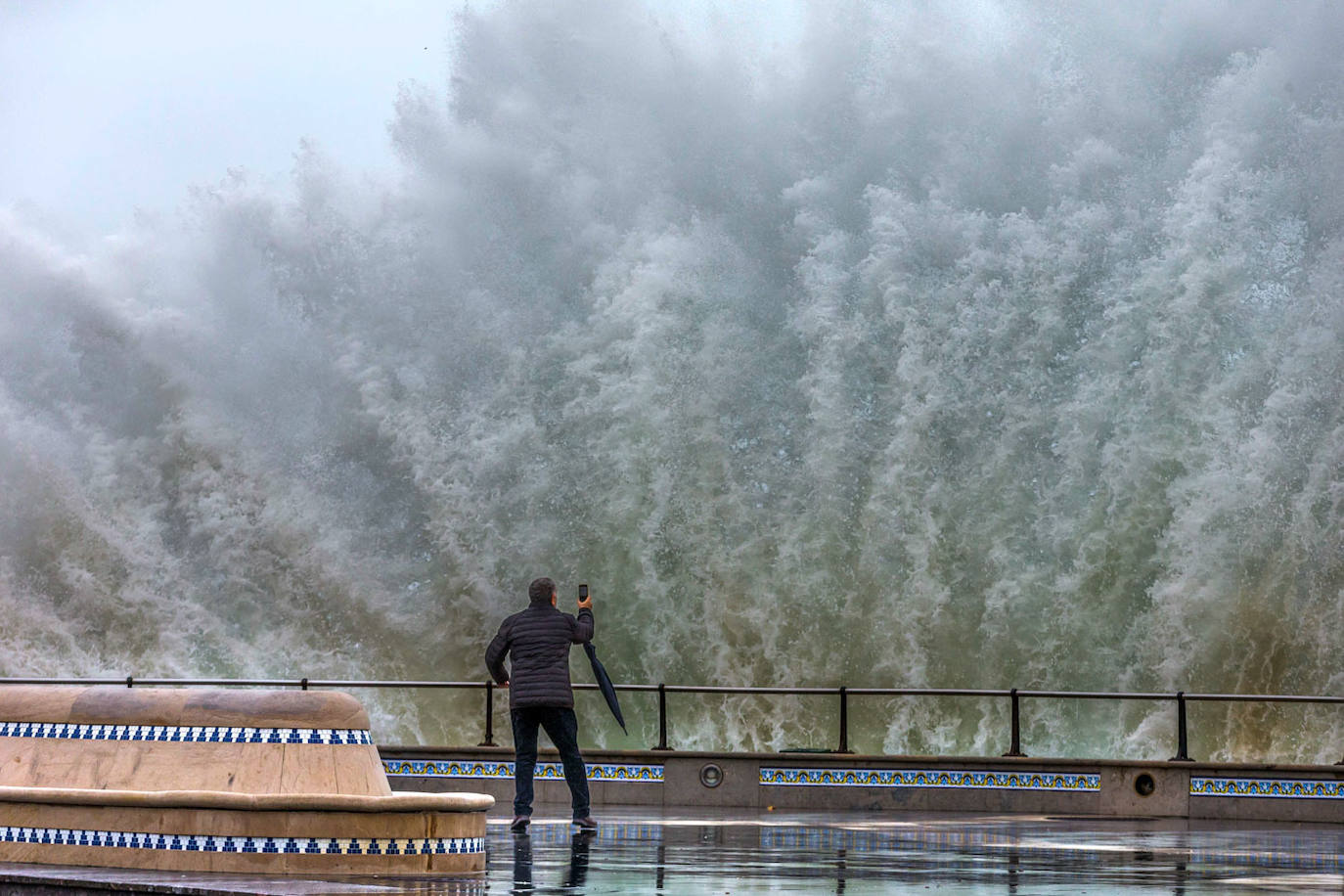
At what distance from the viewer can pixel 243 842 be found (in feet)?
26.3

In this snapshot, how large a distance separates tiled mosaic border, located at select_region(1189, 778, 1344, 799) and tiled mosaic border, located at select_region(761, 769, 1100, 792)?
0.91 metres

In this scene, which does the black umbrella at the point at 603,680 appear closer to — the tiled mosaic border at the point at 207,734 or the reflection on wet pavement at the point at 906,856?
the reflection on wet pavement at the point at 906,856

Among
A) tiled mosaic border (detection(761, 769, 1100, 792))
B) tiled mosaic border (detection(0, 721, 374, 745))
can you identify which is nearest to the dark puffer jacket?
tiled mosaic border (detection(0, 721, 374, 745))

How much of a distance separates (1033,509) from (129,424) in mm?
16580

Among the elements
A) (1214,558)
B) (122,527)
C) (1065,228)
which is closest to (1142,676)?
(1214,558)

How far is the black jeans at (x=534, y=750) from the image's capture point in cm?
1231

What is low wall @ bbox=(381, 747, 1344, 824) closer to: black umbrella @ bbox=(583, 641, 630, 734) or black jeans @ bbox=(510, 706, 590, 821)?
black umbrella @ bbox=(583, 641, 630, 734)

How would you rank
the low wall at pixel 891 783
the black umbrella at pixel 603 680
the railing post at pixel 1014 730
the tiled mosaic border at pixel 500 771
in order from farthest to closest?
the tiled mosaic border at pixel 500 771 → the railing post at pixel 1014 730 → the low wall at pixel 891 783 → the black umbrella at pixel 603 680

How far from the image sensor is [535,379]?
34219 millimetres

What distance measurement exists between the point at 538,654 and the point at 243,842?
4.36 m

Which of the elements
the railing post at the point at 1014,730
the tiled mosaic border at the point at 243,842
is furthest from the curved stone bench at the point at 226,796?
the railing post at the point at 1014,730

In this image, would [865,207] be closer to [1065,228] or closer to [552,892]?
[1065,228]

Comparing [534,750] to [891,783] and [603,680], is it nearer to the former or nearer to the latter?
[603,680]

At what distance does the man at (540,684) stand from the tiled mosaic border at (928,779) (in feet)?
16.3
